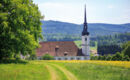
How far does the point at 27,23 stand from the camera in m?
40.9

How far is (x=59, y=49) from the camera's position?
99.9 metres

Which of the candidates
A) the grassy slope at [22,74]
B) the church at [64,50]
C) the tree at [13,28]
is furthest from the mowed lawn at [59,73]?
the church at [64,50]

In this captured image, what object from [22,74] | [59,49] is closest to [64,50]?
[59,49]

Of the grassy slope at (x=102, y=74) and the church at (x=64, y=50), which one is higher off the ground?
the grassy slope at (x=102, y=74)

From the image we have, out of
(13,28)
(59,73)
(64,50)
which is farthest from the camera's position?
(64,50)

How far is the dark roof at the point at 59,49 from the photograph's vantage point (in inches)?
3891

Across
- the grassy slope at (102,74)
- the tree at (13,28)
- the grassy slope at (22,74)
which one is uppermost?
the tree at (13,28)

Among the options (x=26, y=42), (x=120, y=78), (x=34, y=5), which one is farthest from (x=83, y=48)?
(x=120, y=78)

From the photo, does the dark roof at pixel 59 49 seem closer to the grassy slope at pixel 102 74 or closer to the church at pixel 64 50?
the church at pixel 64 50

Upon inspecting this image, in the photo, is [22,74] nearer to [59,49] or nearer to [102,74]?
[102,74]

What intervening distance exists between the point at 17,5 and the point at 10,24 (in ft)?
11.4

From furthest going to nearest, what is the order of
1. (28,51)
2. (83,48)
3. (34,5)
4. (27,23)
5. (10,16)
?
(83,48) < (34,5) < (28,51) < (27,23) < (10,16)

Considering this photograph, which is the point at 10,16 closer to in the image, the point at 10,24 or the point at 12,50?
→ the point at 10,24

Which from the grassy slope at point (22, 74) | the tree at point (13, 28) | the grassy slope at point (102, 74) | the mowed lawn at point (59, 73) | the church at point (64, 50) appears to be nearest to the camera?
the grassy slope at point (22, 74)
